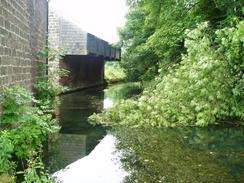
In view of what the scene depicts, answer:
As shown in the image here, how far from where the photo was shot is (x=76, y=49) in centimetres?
2327

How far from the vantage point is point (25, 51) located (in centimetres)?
1002

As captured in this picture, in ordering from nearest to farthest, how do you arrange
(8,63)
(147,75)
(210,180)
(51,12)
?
(210,180)
(8,63)
(51,12)
(147,75)

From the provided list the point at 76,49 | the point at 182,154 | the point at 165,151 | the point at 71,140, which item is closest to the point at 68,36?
the point at 76,49

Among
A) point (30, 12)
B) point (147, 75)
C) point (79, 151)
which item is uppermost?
point (30, 12)

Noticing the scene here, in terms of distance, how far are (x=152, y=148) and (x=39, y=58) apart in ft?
20.5

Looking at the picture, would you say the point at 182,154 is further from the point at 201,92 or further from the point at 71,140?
the point at 201,92

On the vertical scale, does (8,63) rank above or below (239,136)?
above

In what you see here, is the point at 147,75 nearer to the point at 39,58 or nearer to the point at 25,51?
the point at 39,58

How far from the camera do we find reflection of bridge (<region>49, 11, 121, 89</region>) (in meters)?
22.9

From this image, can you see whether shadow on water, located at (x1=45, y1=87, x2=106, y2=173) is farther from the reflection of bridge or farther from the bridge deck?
the bridge deck

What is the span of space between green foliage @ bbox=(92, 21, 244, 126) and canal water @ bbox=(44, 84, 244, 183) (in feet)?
1.87

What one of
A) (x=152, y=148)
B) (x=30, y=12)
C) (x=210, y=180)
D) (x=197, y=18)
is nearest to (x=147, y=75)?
(x=197, y=18)

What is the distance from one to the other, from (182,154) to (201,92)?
3633mm

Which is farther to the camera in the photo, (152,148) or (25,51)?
(25,51)
